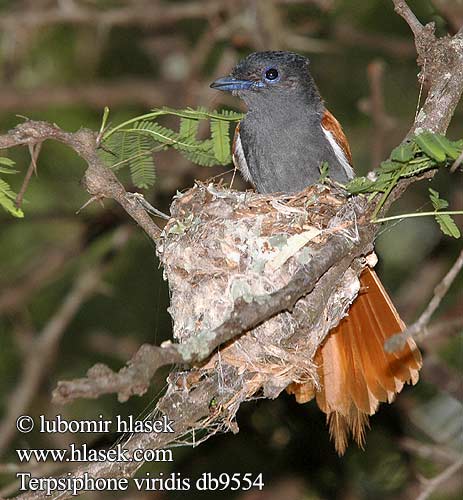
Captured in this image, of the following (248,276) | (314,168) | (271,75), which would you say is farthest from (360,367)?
(271,75)

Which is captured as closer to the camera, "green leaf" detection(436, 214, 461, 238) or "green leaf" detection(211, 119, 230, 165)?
"green leaf" detection(436, 214, 461, 238)

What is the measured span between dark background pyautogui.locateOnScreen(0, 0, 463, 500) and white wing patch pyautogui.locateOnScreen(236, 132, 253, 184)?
1.08m

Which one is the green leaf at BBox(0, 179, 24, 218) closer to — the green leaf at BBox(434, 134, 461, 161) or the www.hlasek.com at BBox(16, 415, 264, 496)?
the www.hlasek.com at BBox(16, 415, 264, 496)

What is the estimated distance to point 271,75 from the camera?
602cm

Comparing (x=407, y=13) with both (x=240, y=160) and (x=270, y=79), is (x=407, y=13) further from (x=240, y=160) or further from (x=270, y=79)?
(x=240, y=160)

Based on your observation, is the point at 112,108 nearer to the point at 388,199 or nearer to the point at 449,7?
the point at 449,7

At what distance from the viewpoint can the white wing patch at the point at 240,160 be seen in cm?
621

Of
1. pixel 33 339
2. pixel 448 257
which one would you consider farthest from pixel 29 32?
pixel 448 257

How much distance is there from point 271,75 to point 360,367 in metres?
2.08

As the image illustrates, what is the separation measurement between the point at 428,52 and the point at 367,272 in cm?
132

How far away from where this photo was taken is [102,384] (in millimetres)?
2646

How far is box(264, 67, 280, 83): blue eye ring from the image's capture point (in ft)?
19.7

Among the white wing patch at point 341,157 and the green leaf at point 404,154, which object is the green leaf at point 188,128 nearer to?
the green leaf at point 404,154

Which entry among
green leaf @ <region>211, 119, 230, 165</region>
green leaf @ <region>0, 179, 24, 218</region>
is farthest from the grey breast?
green leaf @ <region>0, 179, 24, 218</region>
